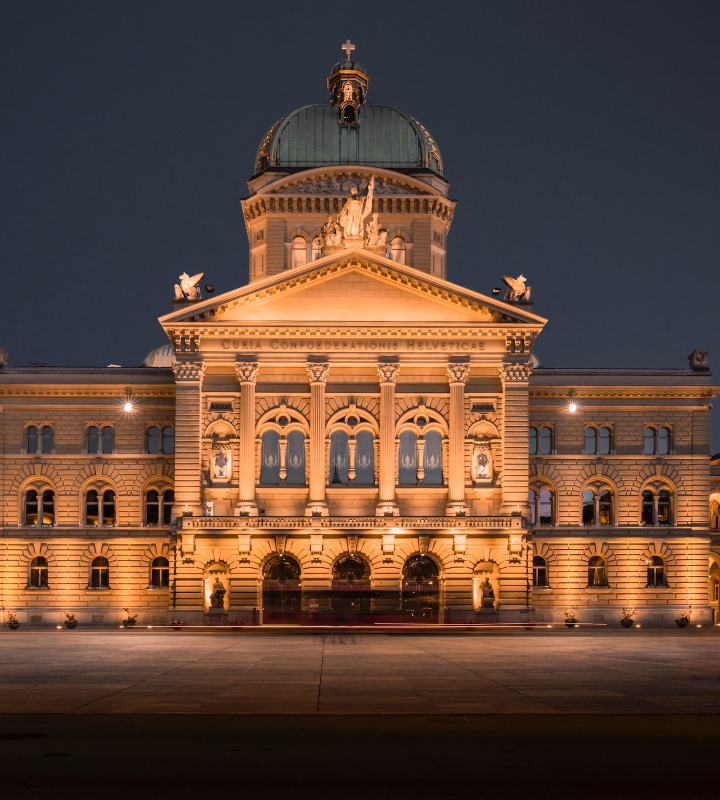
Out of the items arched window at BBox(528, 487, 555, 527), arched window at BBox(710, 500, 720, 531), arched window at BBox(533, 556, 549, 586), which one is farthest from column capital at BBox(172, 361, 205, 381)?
arched window at BBox(710, 500, 720, 531)

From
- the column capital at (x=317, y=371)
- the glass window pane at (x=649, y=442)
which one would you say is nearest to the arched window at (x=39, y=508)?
the column capital at (x=317, y=371)

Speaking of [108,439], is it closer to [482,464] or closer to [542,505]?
[482,464]

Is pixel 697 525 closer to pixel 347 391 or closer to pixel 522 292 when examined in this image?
pixel 522 292

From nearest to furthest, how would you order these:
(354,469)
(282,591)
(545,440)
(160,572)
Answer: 1. (282,591)
2. (354,469)
3. (160,572)
4. (545,440)

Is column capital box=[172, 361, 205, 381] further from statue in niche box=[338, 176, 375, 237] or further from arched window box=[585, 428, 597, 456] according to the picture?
arched window box=[585, 428, 597, 456]

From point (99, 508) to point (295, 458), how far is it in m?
14.5

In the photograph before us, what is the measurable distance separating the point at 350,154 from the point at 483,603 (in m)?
38.1

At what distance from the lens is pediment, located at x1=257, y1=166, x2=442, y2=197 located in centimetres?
8450

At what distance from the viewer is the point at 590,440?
7706 centimetres

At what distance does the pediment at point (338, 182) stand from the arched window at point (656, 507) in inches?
1085

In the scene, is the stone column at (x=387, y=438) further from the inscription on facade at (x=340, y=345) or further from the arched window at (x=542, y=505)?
the arched window at (x=542, y=505)

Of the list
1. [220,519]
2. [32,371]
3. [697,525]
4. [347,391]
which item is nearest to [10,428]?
[32,371]

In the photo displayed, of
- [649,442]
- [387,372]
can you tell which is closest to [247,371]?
[387,372]

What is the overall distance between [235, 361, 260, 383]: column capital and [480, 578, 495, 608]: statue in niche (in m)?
19.0
